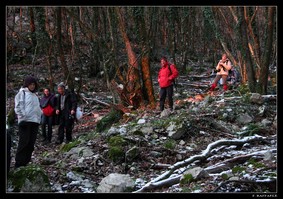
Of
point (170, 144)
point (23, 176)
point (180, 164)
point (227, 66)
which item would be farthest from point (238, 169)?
point (227, 66)

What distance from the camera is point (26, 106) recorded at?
7000mm

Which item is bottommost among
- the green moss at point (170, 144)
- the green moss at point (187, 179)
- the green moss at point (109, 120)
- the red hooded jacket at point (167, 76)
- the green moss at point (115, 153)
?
the green moss at point (187, 179)

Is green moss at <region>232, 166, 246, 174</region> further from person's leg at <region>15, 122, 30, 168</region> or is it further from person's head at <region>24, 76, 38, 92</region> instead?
person's head at <region>24, 76, 38, 92</region>

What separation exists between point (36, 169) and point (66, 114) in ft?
15.0

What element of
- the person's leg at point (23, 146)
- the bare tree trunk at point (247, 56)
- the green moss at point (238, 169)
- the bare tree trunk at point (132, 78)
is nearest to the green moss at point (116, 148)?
the person's leg at point (23, 146)

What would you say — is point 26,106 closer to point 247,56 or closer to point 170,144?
point 170,144

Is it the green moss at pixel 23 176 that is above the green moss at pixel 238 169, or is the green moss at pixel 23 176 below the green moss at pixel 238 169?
below

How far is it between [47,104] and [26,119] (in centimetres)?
401

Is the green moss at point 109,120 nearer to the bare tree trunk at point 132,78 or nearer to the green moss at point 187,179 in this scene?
the bare tree trunk at point 132,78

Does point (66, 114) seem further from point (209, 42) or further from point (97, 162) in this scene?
point (209, 42)

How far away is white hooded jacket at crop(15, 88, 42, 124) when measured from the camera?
6.93 meters

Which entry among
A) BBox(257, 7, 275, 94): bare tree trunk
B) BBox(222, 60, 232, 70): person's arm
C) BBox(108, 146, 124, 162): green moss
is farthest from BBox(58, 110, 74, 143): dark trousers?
BBox(222, 60, 232, 70): person's arm

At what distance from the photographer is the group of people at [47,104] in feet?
22.9

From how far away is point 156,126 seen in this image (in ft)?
29.6
